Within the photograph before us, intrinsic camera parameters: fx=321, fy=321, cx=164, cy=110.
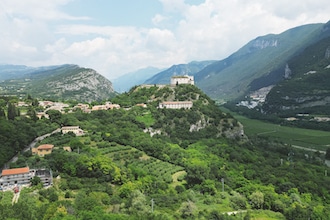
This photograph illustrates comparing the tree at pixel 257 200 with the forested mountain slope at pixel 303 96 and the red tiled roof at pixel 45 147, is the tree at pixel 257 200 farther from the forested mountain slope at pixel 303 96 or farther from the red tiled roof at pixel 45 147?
the forested mountain slope at pixel 303 96

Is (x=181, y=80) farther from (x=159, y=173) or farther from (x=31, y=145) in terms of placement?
(x=31, y=145)

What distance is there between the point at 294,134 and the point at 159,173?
72143mm

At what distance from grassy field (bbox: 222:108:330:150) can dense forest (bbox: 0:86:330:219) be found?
1484cm

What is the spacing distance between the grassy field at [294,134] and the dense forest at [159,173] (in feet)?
48.7

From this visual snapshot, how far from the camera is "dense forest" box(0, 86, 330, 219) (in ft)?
114

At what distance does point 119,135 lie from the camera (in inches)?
2429

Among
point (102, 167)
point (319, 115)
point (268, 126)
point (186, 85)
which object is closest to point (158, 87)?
point (186, 85)

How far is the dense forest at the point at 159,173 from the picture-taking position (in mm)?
34844

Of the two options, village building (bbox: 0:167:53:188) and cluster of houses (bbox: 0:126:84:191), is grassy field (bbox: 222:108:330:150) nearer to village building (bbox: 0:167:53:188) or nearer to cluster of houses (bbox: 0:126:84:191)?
cluster of houses (bbox: 0:126:84:191)

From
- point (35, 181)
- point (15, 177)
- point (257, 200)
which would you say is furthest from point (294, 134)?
point (15, 177)

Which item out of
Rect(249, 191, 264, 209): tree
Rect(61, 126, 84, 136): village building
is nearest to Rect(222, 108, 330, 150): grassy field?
Rect(249, 191, 264, 209): tree

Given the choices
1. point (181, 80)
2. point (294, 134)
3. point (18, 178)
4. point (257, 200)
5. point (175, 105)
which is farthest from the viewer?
point (294, 134)

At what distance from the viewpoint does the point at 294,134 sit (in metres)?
107

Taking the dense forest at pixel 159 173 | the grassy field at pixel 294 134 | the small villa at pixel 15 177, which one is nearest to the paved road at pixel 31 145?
the dense forest at pixel 159 173
